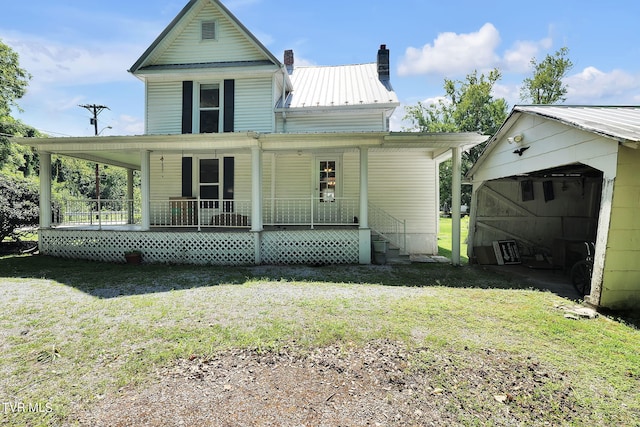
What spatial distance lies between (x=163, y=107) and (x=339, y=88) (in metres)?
6.78

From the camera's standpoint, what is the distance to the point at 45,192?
9.43 metres

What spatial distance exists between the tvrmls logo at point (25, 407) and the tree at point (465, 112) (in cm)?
3018

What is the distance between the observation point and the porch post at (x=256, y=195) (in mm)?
8758

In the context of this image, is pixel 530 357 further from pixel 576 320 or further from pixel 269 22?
pixel 269 22

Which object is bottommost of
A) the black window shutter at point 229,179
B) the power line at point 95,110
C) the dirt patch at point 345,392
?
the dirt patch at point 345,392

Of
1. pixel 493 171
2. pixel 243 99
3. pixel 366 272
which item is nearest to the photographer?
pixel 366 272

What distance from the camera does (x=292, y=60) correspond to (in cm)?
1467

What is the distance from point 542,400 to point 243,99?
37.3 feet

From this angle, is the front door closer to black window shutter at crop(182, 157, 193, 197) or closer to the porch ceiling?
the porch ceiling

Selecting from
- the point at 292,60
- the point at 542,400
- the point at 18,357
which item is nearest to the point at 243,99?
Result: the point at 292,60

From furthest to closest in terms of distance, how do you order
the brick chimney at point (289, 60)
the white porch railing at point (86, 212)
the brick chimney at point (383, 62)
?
the brick chimney at point (289, 60) → the brick chimney at point (383, 62) → the white porch railing at point (86, 212)

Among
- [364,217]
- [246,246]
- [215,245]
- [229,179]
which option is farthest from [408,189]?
[215,245]

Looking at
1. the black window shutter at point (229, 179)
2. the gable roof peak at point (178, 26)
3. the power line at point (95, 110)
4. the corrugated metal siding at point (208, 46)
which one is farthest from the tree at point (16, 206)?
the power line at point (95, 110)

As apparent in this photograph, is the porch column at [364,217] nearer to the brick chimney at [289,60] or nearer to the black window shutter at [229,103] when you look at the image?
the black window shutter at [229,103]
